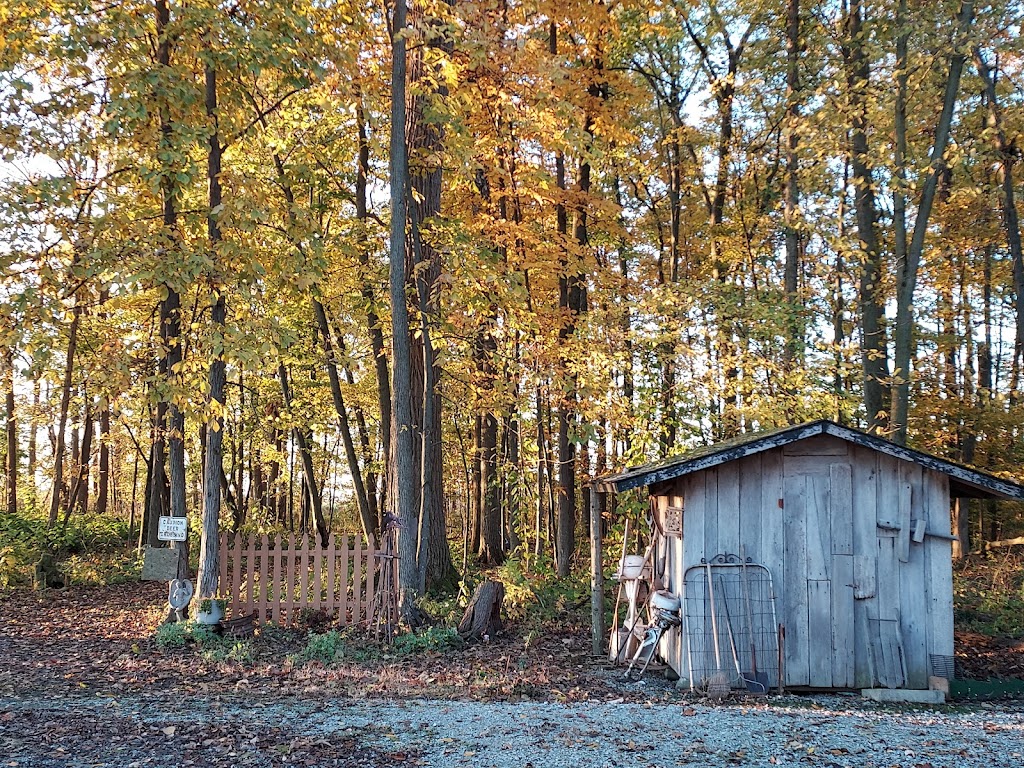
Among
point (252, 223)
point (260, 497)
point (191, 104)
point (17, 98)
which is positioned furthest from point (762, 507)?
point (260, 497)

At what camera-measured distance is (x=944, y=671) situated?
9141 mm

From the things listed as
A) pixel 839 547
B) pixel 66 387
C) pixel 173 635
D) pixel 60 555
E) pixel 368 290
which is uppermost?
pixel 368 290

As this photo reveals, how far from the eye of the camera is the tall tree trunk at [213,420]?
11336 millimetres

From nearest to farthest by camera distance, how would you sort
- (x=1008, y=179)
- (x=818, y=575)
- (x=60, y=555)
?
(x=818, y=575) → (x=60, y=555) → (x=1008, y=179)

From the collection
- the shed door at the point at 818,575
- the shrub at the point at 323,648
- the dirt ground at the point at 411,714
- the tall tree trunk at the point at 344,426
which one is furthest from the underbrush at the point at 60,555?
the shed door at the point at 818,575

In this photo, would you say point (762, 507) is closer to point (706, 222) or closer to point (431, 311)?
point (431, 311)

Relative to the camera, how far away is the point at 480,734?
259 inches

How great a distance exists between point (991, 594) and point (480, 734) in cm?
1147

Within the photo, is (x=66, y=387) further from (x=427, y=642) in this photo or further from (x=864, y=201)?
(x=864, y=201)

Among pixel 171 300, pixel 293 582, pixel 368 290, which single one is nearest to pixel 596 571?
pixel 293 582

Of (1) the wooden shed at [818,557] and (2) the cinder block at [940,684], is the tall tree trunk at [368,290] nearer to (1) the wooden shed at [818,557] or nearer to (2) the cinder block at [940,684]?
(1) the wooden shed at [818,557]

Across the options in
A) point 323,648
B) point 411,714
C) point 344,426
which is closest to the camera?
point 411,714

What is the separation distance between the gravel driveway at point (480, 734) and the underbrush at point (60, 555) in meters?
9.29

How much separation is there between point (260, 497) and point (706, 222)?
20.0 meters
